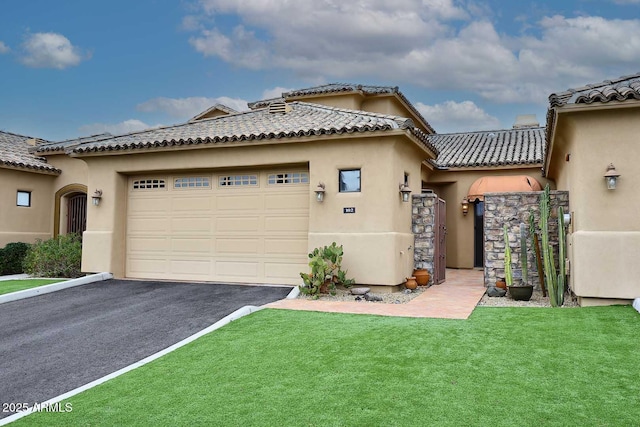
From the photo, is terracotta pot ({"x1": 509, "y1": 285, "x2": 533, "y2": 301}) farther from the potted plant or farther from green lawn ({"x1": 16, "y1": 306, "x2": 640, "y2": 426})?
green lawn ({"x1": 16, "y1": 306, "x2": 640, "y2": 426})

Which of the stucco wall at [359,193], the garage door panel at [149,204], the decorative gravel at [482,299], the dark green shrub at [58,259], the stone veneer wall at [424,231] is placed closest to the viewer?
the decorative gravel at [482,299]

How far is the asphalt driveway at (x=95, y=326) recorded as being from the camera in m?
8.65

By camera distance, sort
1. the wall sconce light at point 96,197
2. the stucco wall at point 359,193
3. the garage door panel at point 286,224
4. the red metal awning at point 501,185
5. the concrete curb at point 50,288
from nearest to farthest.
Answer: the concrete curb at point 50,288, the stucco wall at point 359,193, the garage door panel at point 286,224, the wall sconce light at point 96,197, the red metal awning at point 501,185

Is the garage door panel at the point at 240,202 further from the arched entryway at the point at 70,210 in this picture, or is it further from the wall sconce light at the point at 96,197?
the arched entryway at the point at 70,210

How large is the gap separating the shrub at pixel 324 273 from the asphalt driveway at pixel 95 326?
1083mm

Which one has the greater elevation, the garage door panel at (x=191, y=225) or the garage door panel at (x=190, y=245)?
the garage door panel at (x=191, y=225)

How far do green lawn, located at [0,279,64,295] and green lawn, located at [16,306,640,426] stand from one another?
1014 centimetres

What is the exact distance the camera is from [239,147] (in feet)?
57.0

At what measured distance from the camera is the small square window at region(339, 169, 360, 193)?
52.3 ft

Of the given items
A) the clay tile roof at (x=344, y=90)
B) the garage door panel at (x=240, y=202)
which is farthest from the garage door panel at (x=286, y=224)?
the clay tile roof at (x=344, y=90)

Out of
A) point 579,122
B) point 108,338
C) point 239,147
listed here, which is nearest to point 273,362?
point 108,338

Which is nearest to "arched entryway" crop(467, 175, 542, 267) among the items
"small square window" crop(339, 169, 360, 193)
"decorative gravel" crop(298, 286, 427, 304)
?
"small square window" crop(339, 169, 360, 193)

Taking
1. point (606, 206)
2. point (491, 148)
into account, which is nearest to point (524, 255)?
point (606, 206)

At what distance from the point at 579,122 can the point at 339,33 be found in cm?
1603
